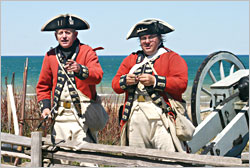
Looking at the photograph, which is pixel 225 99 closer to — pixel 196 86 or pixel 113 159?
pixel 196 86

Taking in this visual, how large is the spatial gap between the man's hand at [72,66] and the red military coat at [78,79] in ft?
0.50

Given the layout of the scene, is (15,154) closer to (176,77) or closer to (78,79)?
(78,79)

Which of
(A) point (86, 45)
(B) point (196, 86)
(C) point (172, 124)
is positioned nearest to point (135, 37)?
(A) point (86, 45)

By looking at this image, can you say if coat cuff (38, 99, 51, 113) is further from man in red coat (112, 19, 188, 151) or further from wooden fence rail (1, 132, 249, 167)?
man in red coat (112, 19, 188, 151)

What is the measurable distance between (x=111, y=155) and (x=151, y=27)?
141 cm

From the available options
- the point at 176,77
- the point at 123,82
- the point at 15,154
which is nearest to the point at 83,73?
the point at 123,82

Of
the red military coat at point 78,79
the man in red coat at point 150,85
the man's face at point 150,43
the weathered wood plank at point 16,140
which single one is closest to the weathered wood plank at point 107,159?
the man in red coat at point 150,85

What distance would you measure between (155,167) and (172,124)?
47 centimetres

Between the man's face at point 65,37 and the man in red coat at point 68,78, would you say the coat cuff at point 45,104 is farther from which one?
the man's face at point 65,37

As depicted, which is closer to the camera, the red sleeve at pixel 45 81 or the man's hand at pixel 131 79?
the man's hand at pixel 131 79

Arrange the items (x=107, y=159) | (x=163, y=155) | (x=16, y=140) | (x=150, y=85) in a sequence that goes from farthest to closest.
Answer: (x=16, y=140)
(x=107, y=159)
(x=150, y=85)
(x=163, y=155)

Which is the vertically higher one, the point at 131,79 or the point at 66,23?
the point at 66,23

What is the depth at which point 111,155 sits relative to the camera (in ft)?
17.9

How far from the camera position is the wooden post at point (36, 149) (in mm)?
5723
